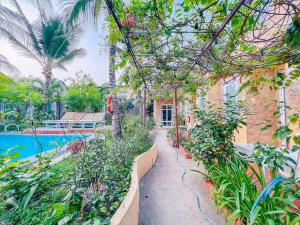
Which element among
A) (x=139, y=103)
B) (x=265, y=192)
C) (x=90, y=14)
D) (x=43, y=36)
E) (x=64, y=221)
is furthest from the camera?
(x=139, y=103)

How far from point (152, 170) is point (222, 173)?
95.5 inches

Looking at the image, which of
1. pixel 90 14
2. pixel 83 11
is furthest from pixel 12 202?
pixel 83 11

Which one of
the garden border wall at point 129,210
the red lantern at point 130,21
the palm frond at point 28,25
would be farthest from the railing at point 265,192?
the palm frond at point 28,25

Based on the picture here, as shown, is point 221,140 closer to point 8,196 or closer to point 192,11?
point 192,11

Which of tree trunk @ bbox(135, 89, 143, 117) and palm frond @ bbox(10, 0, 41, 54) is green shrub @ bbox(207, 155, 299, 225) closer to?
tree trunk @ bbox(135, 89, 143, 117)

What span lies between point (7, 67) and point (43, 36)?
388 centimetres

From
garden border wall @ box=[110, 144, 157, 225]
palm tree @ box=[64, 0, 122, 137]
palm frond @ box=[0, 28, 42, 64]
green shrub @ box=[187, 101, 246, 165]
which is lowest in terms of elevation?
garden border wall @ box=[110, 144, 157, 225]

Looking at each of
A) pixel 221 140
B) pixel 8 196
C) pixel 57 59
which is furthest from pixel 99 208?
pixel 57 59

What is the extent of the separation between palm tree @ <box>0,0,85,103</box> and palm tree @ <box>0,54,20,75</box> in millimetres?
1457

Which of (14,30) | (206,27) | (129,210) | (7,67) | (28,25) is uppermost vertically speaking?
(28,25)

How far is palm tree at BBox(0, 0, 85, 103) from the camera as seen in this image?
1056cm

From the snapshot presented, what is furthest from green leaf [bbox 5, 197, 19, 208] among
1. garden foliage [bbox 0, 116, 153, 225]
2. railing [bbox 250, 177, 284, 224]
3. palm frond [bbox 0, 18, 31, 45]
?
palm frond [bbox 0, 18, 31, 45]

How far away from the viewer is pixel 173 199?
3199 millimetres

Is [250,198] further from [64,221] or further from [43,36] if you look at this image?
[43,36]
